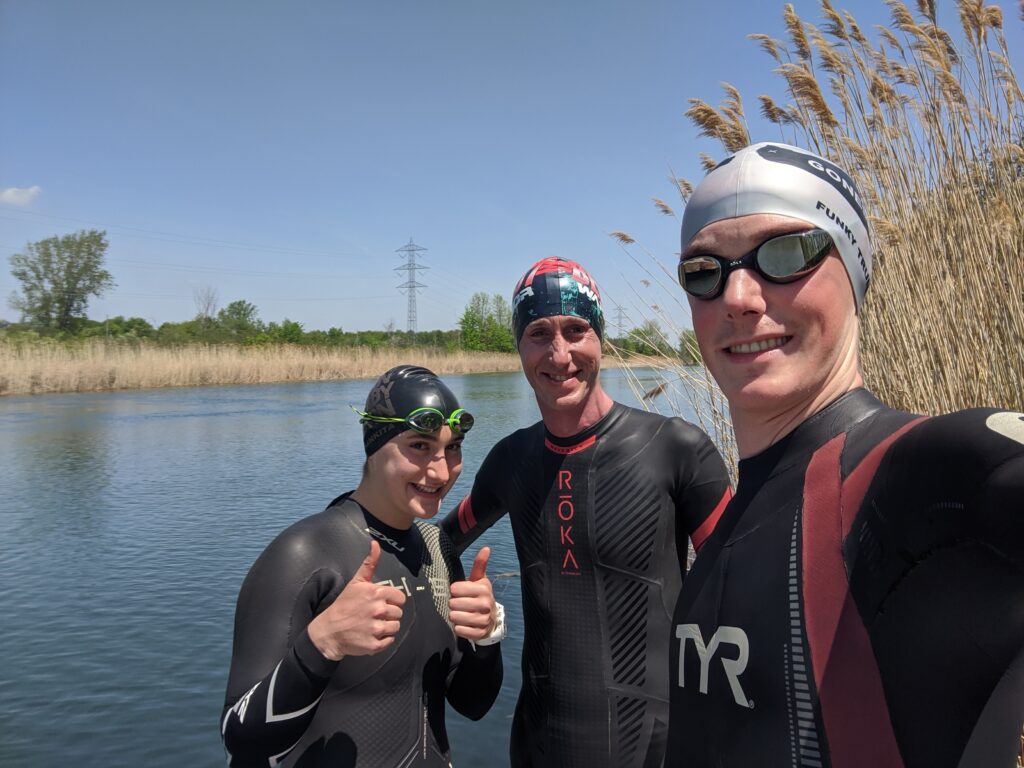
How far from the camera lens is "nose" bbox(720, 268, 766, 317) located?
108 centimetres

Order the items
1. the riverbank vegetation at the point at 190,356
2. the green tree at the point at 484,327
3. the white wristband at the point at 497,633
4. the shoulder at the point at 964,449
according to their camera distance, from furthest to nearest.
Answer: the green tree at the point at 484,327 < the riverbank vegetation at the point at 190,356 < the white wristband at the point at 497,633 < the shoulder at the point at 964,449

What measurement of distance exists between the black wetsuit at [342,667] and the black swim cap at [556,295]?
0.94 m

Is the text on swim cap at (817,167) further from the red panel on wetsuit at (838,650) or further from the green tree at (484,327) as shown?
the green tree at (484,327)

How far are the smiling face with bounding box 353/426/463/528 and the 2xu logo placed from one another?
1.09 meters

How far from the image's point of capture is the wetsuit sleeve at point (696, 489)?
230 cm

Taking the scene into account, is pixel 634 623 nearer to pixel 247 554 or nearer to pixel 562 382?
pixel 562 382

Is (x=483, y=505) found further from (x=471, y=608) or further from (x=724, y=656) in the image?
(x=724, y=656)

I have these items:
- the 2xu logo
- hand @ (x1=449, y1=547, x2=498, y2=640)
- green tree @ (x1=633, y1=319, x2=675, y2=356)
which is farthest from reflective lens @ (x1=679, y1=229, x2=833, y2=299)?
green tree @ (x1=633, y1=319, x2=675, y2=356)

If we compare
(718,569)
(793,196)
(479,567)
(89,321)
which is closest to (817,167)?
(793,196)

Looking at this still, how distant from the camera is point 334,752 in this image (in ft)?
6.08

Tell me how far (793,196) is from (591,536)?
148 centimetres

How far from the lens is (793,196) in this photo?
1.13 metres

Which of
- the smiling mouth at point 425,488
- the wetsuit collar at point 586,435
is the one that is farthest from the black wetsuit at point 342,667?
the wetsuit collar at point 586,435

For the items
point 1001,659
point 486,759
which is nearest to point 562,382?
point 1001,659
